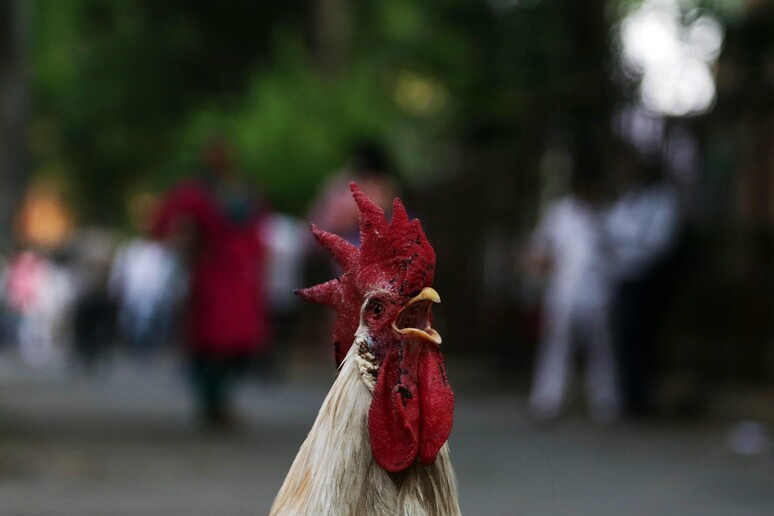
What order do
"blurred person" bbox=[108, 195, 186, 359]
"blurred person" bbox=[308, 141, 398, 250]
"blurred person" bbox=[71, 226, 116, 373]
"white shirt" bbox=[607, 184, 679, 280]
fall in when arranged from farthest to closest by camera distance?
1. "blurred person" bbox=[108, 195, 186, 359]
2. "blurred person" bbox=[71, 226, 116, 373]
3. "white shirt" bbox=[607, 184, 679, 280]
4. "blurred person" bbox=[308, 141, 398, 250]

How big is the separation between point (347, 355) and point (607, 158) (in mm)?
10948

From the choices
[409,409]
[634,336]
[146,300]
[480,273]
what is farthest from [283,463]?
[146,300]

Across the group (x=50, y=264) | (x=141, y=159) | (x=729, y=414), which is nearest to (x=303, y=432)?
(x=729, y=414)

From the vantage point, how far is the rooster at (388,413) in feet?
10.2

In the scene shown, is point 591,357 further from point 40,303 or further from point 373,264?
point 40,303

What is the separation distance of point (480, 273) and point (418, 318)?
13477 mm

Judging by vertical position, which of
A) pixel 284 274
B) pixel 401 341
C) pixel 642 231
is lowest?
pixel 401 341

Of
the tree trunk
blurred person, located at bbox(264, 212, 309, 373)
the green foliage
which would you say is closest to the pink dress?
the tree trunk

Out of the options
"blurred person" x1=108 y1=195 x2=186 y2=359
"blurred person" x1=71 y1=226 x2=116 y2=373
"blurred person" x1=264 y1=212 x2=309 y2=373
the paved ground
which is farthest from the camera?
"blurred person" x1=108 y1=195 x2=186 y2=359

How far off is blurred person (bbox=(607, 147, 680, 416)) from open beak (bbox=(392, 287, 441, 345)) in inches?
355

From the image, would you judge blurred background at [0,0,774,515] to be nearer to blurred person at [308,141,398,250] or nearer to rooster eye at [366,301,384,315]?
blurred person at [308,141,398,250]

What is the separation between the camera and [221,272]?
1068 cm

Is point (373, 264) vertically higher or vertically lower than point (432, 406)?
higher

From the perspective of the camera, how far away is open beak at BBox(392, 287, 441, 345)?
10.3 feet
